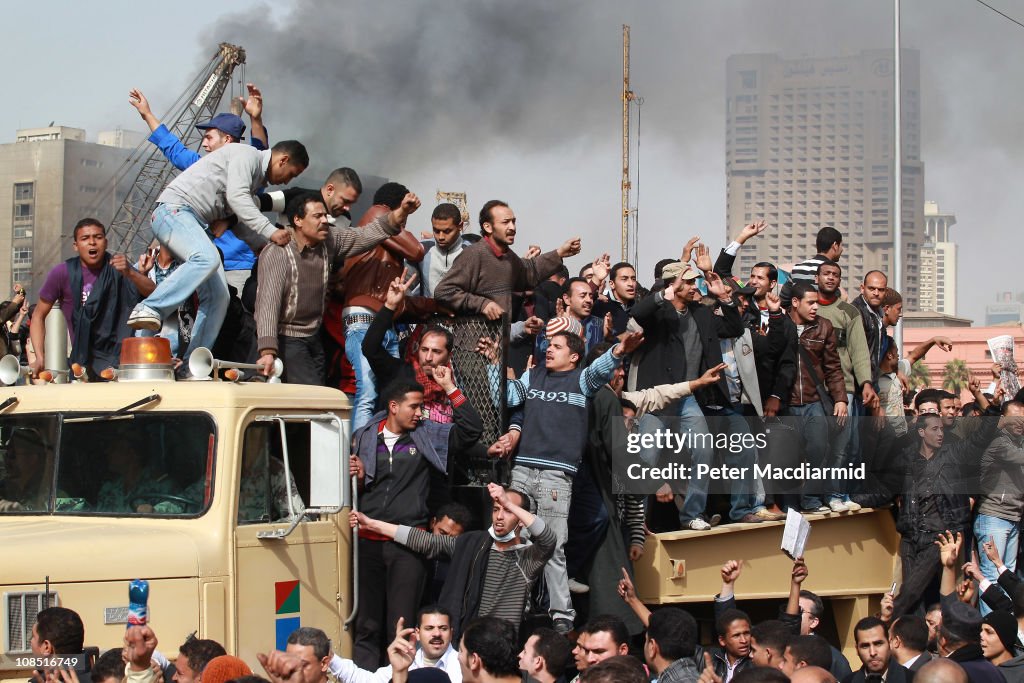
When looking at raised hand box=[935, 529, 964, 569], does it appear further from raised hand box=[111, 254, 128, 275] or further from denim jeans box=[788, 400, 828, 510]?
raised hand box=[111, 254, 128, 275]

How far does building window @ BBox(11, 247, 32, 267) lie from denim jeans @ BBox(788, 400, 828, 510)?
7137 cm

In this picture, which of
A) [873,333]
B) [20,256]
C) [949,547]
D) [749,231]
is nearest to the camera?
[949,547]

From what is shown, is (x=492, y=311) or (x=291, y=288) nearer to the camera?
(x=291, y=288)

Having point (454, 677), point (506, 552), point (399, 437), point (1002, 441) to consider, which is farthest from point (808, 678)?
point (1002, 441)

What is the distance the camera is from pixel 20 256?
77.0 m

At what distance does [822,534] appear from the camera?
9.92 m

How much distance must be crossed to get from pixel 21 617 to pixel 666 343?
486 cm

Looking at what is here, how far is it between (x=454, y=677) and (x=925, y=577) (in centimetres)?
484

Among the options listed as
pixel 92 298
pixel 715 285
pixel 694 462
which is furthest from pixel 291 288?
pixel 715 285

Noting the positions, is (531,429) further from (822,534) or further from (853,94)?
(853,94)

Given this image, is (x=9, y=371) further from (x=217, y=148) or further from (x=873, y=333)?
(x=873, y=333)

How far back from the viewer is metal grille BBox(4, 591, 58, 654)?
578cm

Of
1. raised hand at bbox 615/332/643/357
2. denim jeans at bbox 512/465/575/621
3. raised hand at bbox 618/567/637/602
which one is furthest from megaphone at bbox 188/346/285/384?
raised hand at bbox 618/567/637/602

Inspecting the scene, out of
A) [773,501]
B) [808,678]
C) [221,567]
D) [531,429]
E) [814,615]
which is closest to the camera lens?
[808,678]
